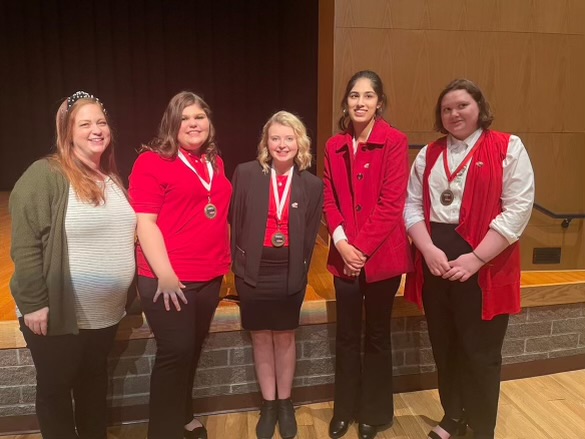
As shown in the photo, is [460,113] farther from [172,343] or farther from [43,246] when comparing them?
[43,246]

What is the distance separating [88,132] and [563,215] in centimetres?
322

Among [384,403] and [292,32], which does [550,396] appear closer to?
[384,403]

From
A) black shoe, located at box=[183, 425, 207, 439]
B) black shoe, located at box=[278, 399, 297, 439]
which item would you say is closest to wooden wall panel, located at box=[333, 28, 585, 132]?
black shoe, located at box=[278, 399, 297, 439]

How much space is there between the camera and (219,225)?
204 centimetres

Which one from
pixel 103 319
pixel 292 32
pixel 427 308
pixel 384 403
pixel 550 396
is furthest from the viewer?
pixel 292 32

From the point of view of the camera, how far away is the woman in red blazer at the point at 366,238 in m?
2.10

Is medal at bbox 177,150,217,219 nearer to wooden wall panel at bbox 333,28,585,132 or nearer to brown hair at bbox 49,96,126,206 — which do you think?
brown hair at bbox 49,96,126,206

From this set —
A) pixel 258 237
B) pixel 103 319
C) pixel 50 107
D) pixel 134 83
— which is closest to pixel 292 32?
pixel 134 83

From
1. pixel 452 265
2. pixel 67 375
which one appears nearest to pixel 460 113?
pixel 452 265

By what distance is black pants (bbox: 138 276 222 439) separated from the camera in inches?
77.8

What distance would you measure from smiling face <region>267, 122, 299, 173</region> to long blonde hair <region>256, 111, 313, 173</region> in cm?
2

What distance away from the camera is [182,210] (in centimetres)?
194

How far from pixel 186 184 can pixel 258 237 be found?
39 centimetres

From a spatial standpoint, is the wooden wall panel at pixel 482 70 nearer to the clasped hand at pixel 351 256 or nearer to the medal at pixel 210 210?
the clasped hand at pixel 351 256
